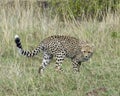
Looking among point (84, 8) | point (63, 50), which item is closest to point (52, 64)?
point (63, 50)

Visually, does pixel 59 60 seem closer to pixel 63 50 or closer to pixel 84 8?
pixel 63 50

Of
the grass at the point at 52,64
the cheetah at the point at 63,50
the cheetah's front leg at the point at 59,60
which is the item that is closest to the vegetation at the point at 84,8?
the grass at the point at 52,64

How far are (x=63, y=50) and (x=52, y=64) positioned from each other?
0.56 metres

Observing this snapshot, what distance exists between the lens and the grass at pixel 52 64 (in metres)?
5.80

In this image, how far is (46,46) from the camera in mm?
7062

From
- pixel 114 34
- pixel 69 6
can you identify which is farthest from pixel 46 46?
pixel 69 6

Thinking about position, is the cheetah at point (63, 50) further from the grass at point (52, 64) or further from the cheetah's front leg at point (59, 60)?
the grass at point (52, 64)

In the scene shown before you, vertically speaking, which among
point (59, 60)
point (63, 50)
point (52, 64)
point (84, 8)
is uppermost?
point (63, 50)

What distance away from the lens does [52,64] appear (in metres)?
7.49

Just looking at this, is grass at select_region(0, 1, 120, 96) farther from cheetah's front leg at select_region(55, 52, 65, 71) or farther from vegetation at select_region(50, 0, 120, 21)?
vegetation at select_region(50, 0, 120, 21)

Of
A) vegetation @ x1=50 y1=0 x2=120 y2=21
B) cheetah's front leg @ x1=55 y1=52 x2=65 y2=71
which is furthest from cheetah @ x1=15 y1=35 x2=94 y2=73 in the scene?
vegetation @ x1=50 y1=0 x2=120 y2=21

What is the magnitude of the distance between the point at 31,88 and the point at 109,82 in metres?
1.16

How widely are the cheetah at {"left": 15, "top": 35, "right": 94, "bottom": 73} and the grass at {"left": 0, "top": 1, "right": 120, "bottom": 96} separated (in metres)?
0.15

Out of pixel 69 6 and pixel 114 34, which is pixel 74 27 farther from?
pixel 69 6
